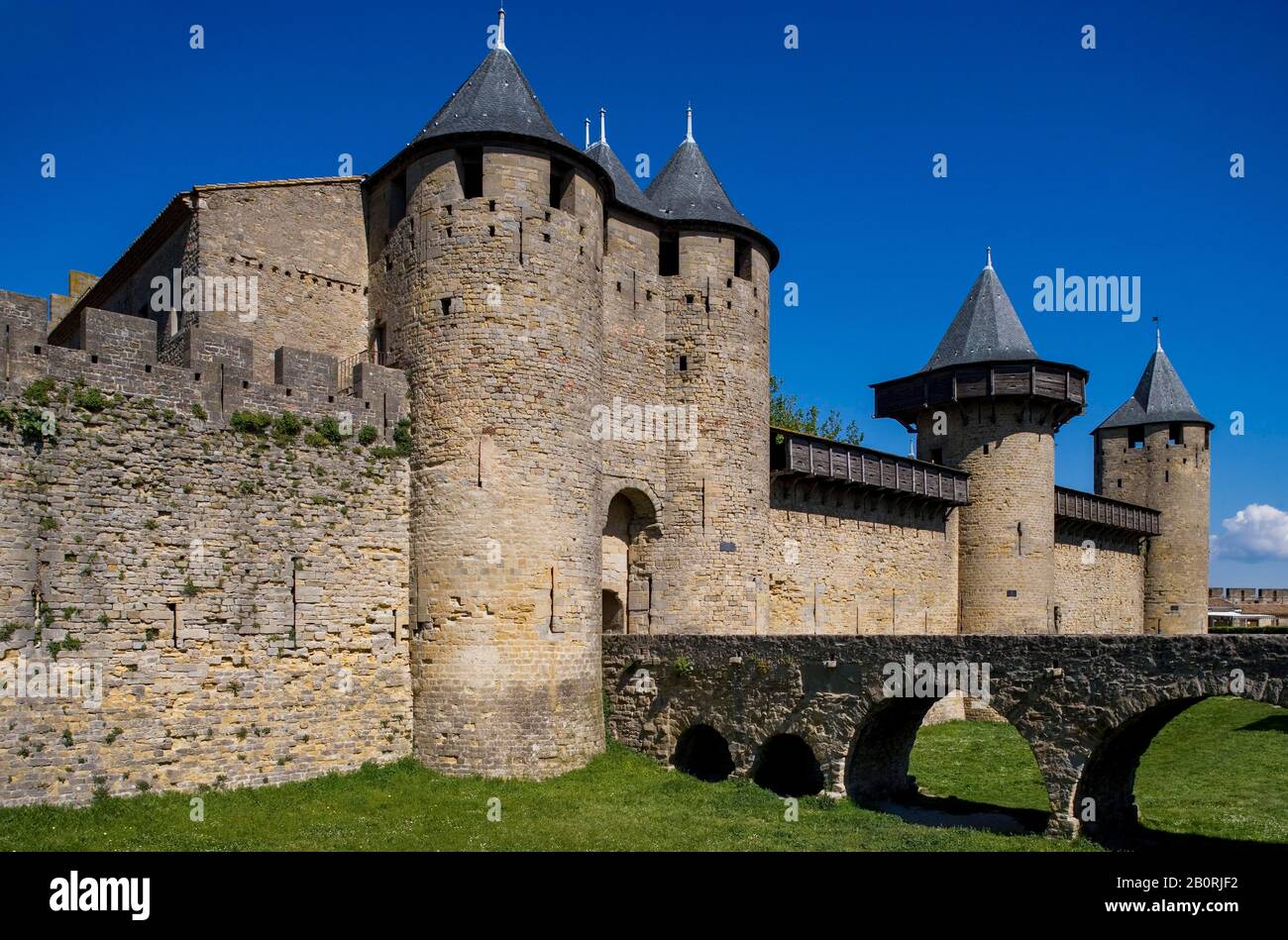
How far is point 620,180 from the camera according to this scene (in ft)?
81.1

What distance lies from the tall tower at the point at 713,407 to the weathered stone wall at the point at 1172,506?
26161 mm

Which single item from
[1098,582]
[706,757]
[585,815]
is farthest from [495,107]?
[1098,582]

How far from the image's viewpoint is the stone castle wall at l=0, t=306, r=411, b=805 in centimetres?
1444

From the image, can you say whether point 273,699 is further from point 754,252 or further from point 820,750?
point 754,252

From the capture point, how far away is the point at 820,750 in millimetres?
18641

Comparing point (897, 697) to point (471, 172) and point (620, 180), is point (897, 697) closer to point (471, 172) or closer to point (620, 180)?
point (471, 172)

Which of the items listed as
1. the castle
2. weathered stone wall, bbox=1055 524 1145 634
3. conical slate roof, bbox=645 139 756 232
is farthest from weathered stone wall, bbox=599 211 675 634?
weathered stone wall, bbox=1055 524 1145 634

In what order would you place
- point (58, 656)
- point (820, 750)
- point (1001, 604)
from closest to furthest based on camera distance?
point (58, 656) < point (820, 750) < point (1001, 604)

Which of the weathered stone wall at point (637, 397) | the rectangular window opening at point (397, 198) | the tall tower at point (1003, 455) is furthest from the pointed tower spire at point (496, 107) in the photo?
the tall tower at point (1003, 455)

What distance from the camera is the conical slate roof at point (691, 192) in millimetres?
24250

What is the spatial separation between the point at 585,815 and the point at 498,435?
21.5 ft

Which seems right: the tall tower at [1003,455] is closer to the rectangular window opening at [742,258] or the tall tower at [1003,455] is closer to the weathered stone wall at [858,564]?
the weathered stone wall at [858,564]

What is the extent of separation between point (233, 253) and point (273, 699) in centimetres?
809

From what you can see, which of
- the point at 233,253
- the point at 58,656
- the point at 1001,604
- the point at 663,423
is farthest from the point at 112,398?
the point at 1001,604
